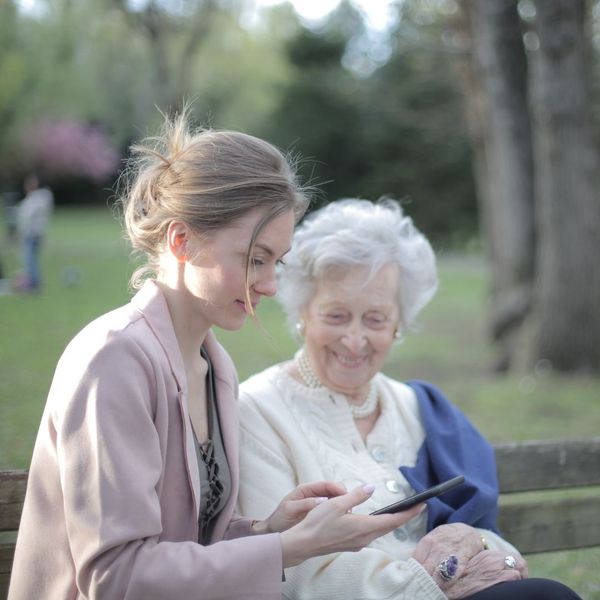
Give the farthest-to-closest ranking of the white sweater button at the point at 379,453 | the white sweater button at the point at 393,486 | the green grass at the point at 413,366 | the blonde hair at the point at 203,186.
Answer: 1. the green grass at the point at 413,366
2. the white sweater button at the point at 379,453
3. the white sweater button at the point at 393,486
4. the blonde hair at the point at 203,186

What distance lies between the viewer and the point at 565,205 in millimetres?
8602

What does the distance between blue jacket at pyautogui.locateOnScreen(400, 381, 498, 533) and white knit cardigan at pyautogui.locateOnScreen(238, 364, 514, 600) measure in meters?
0.05

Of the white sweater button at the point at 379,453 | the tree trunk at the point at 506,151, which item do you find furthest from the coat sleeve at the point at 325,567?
the tree trunk at the point at 506,151

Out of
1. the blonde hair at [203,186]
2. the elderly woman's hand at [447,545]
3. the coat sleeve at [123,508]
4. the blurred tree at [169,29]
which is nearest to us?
the coat sleeve at [123,508]

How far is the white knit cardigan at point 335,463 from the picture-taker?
247cm

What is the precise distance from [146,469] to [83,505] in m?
0.16

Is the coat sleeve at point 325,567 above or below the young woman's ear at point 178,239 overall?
below

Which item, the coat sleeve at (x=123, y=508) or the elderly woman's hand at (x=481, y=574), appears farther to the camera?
the elderly woman's hand at (x=481, y=574)

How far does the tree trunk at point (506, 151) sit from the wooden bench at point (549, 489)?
6.61 m

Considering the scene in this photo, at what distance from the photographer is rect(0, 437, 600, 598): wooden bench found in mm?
3236

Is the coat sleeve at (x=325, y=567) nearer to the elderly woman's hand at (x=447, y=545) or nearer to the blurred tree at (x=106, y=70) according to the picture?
the elderly woman's hand at (x=447, y=545)

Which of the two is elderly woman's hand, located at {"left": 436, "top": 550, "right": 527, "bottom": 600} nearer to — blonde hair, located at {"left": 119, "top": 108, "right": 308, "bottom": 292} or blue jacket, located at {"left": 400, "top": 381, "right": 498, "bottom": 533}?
blue jacket, located at {"left": 400, "top": 381, "right": 498, "bottom": 533}

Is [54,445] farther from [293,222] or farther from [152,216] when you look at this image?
[293,222]

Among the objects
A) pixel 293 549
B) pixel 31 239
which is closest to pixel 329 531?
pixel 293 549
